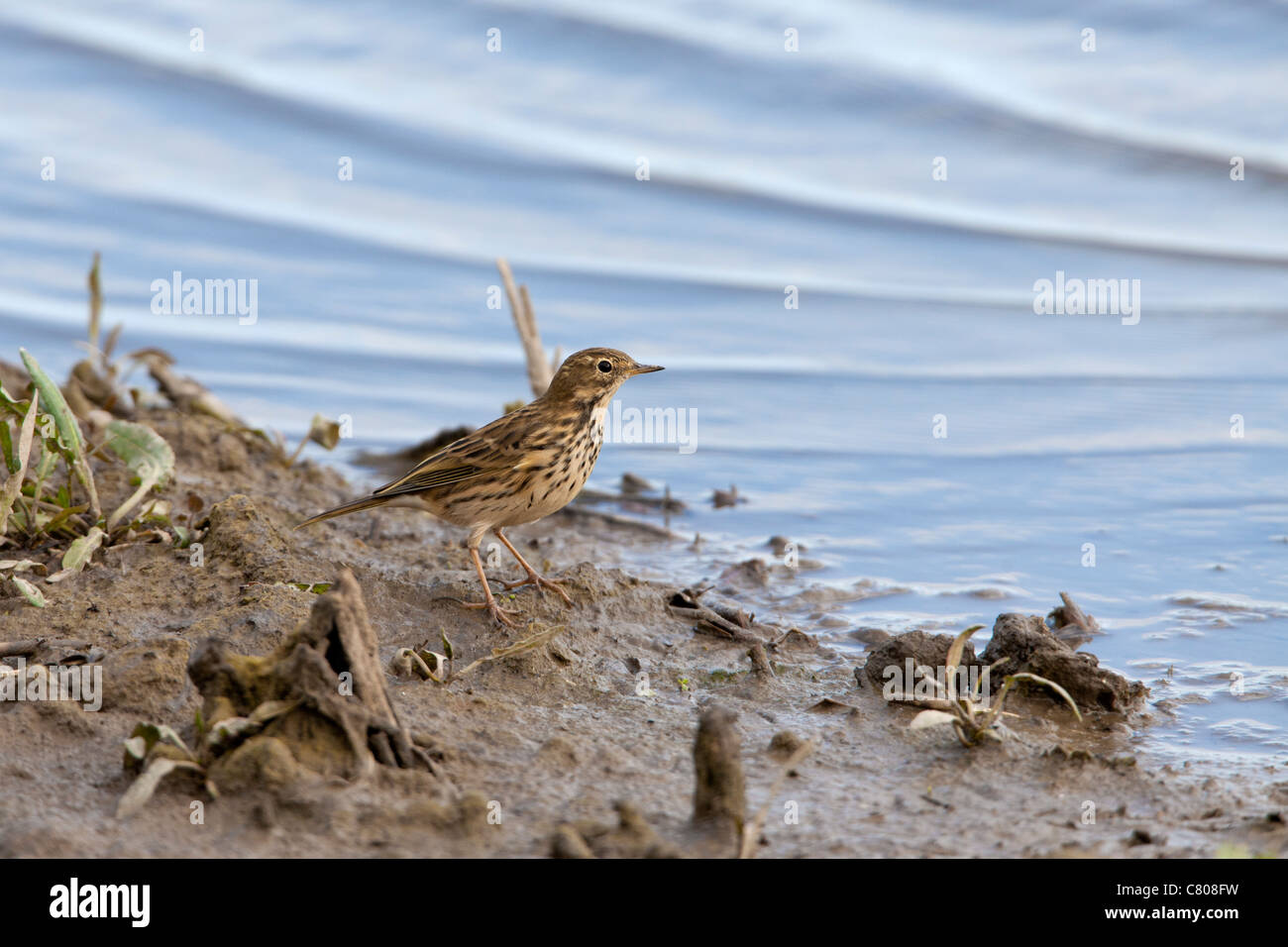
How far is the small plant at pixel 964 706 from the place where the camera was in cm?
497

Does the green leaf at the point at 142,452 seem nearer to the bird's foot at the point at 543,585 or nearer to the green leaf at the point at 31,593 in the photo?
the green leaf at the point at 31,593

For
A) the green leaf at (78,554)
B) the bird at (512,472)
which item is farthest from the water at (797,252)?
the green leaf at (78,554)

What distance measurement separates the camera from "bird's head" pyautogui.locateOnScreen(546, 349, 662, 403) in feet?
23.7

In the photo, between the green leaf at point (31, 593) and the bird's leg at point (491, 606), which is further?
the bird's leg at point (491, 606)

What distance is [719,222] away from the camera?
14258mm


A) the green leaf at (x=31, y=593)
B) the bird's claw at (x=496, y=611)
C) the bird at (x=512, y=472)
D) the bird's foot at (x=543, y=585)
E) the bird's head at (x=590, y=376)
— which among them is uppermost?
the bird's head at (x=590, y=376)

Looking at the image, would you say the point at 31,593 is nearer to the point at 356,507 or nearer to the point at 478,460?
the point at 356,507

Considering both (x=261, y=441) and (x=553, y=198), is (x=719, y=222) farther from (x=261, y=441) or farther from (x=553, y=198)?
(x=261, y=441)

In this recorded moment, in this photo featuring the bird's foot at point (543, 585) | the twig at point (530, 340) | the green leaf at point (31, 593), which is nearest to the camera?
the green leaf at point (31, 593)

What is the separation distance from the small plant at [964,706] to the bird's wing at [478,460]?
7.61ft

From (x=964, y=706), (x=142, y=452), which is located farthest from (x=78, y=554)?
(x=964, y=706)

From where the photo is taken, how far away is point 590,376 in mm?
7266

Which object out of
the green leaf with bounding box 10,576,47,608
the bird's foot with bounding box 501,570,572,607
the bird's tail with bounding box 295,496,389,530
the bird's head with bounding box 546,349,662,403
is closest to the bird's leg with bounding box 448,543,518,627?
the bird's foot with bounding box 501,570,572,607

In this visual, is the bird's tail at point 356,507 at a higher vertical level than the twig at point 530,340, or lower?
lower
